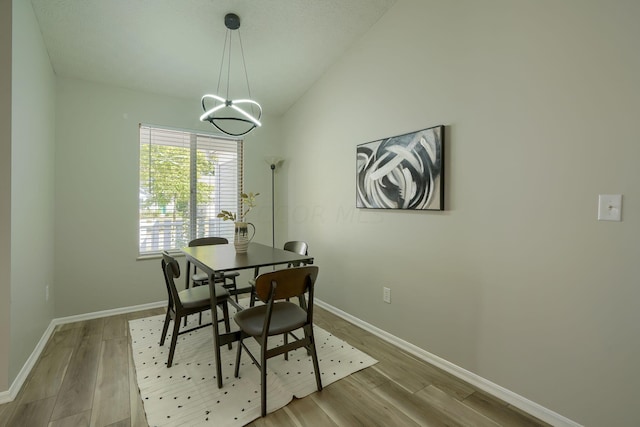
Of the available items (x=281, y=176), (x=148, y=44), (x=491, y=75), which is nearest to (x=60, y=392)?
(x=148, y=44)

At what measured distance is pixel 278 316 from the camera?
1.97 m

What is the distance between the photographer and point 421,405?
1.79m

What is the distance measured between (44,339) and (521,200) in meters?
3.87

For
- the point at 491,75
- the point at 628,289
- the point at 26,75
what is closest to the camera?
the point at 628,289

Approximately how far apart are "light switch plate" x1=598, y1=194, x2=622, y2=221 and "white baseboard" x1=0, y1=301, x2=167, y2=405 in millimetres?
3508

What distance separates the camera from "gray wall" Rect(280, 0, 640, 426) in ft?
4.70

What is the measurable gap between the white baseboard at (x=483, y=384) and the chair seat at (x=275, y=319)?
1.02 m

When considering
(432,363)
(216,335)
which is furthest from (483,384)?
(216,335)

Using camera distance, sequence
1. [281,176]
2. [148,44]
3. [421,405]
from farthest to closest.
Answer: [281,176] → [148,44] → [421,405]

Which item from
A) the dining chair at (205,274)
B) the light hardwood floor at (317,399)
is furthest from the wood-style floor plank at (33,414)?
the dining chair at (205,274)

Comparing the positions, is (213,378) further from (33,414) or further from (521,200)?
(521,200)

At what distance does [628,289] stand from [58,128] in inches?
179

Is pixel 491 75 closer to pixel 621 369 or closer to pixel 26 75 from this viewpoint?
pixel 621 369

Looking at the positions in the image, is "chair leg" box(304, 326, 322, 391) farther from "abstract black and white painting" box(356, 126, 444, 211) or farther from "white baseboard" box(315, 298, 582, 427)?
"abstract black and white painting" box(356, 126, 444, 211)
